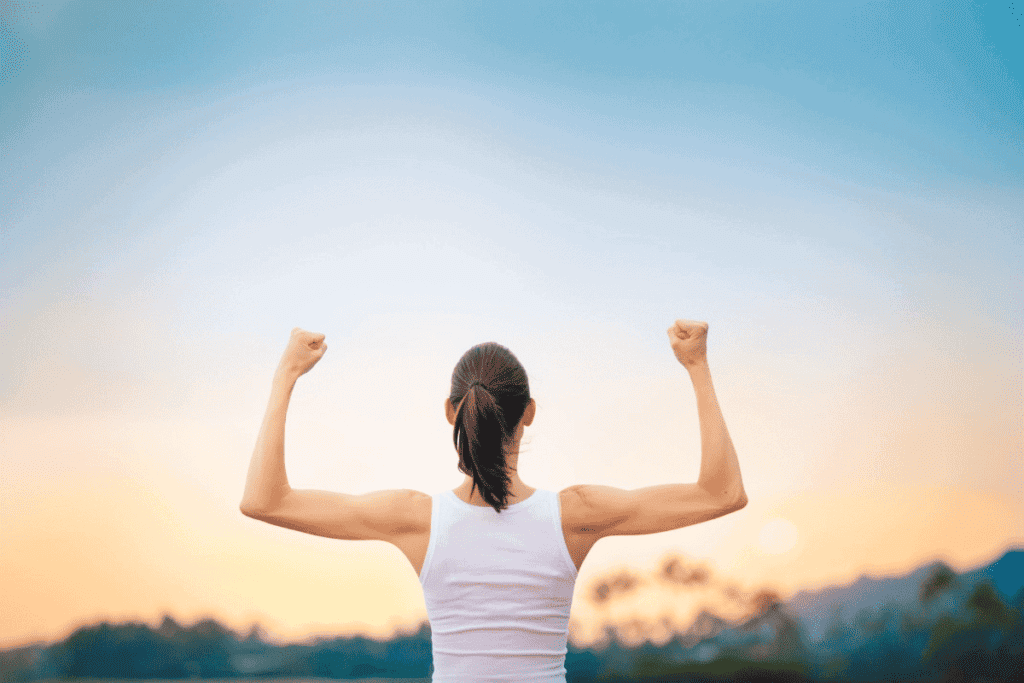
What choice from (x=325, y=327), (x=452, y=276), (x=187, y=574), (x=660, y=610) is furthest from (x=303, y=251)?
(x=660, y=610)

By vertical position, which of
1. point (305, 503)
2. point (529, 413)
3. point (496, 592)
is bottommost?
point (496, 592)

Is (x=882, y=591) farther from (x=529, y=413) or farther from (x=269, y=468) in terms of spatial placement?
(x=269, y=468)

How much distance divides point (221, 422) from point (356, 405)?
620 millimetres

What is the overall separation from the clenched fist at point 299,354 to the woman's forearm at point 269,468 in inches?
1.7

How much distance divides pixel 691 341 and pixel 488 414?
27 centimetres

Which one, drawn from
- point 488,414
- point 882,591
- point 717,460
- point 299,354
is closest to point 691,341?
point 717,460

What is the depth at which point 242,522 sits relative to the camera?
3.28 metres

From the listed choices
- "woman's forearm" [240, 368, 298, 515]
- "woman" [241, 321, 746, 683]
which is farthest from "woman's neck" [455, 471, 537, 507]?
"woman's forearm" [240, 368, 298, 515]

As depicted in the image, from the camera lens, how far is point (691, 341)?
942mm

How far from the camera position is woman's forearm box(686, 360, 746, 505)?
3.00ft

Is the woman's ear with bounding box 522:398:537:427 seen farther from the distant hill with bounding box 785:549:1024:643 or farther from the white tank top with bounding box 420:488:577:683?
the distant hill with bounding box 785:549:1024:643

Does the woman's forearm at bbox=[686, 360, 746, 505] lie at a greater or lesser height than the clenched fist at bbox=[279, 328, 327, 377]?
lesser

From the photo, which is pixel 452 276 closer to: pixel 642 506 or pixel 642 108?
pixel 642 108

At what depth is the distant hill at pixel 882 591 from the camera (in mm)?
3232
